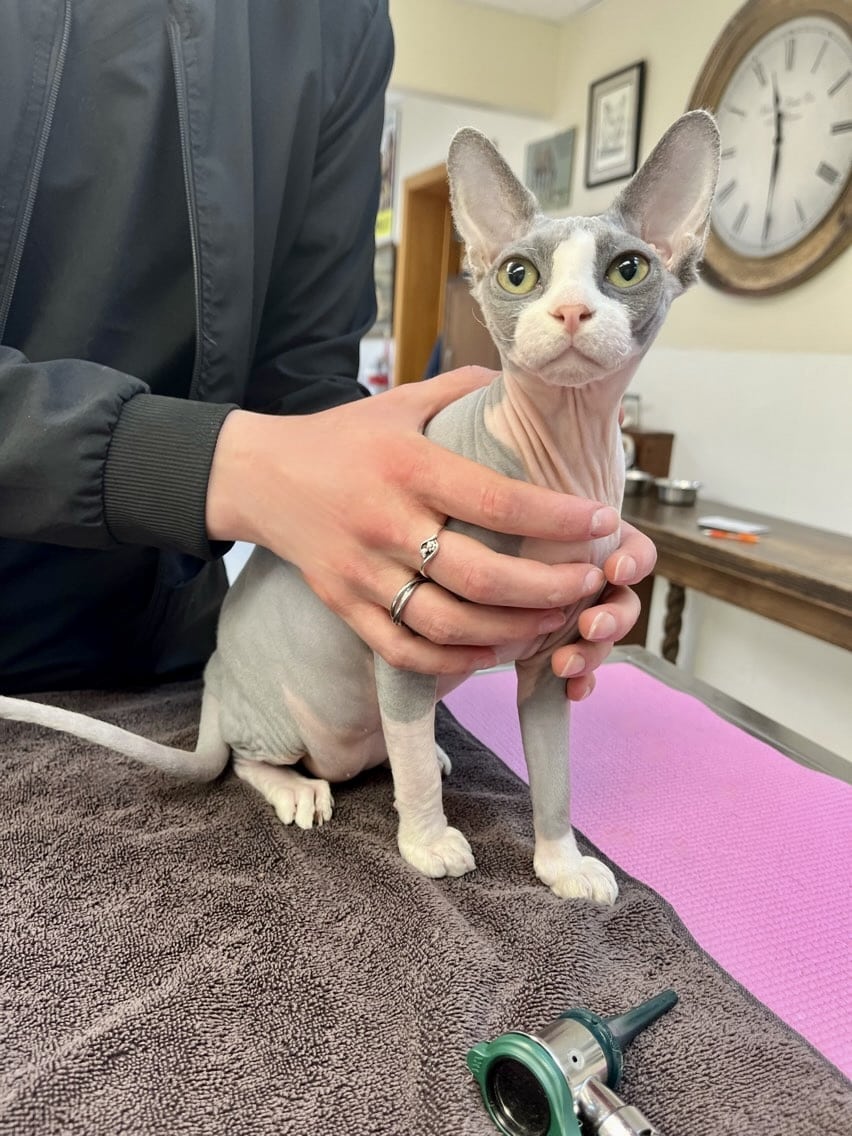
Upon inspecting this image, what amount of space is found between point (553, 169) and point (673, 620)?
181 centimetres

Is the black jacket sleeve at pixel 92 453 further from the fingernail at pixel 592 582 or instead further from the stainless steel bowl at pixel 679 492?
the stainless steel bowl at pixel 679 492

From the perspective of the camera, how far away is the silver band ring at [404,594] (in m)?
0.61

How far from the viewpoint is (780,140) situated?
199 cm

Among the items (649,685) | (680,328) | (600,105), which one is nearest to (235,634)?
(649,685)

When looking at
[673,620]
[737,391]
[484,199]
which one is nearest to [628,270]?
[484,199]

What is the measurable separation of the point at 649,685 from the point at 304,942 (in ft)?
2.11

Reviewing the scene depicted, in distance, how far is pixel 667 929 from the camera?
61 cm

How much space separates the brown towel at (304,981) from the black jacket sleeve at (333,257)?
47 cm

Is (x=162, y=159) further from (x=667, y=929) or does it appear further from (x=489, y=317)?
(x=667, y=929)

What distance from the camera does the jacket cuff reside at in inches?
25.0

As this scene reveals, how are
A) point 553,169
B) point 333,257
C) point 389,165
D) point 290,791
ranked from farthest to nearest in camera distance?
point 389,165
point 553,169
point 333,257
point 290,791

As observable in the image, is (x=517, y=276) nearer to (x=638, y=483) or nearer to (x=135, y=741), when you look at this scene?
(x=135, y=741)

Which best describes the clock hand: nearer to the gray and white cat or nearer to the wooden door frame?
the gray and white cat

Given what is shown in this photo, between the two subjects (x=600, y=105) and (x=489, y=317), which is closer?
(x=489, y=317)
